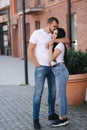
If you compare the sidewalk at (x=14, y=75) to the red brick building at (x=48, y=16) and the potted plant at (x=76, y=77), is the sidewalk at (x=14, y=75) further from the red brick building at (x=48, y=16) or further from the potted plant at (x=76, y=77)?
the potted plant at (x=76, y=77)

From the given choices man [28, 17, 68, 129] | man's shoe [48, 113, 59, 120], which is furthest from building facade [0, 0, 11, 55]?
man [28, 17, 68, 129]

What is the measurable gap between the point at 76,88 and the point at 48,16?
18.0m

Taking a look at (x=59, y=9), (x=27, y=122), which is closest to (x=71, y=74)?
(x=27, y=122)

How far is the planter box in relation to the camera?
28.6ft

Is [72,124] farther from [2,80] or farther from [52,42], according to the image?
[2,80]

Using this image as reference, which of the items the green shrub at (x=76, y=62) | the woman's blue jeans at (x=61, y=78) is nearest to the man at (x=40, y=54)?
the woman's blue jeans at (x=61, y=78)

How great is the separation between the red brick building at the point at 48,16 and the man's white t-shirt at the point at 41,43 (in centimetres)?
644

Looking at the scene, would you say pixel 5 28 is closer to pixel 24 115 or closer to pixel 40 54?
pixel 24 115

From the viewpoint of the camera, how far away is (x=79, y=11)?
70.3 feet

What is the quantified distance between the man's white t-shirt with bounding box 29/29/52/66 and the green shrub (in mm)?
2012

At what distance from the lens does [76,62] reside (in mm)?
8906

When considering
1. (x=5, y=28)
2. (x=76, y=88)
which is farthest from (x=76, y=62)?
(x=5, y=28)

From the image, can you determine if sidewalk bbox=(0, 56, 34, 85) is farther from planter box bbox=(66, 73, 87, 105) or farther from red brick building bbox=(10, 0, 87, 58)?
planter box bbox=(66, 73, 87, 105)

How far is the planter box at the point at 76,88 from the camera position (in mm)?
8703
